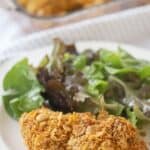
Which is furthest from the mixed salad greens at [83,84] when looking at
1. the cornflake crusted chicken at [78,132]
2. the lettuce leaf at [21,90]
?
the cornflake crusted chicken at [78,132]

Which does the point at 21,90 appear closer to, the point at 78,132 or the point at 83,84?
the point at 83,84

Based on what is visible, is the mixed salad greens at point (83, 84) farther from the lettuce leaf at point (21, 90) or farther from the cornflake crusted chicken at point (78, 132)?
the cornflake crusted chicken at point (78, 132)

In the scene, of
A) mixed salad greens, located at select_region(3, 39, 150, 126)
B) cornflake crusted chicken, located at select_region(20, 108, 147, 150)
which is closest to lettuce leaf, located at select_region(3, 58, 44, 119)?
mixed salad greens, located at select_region(3, 39, 150, 126)

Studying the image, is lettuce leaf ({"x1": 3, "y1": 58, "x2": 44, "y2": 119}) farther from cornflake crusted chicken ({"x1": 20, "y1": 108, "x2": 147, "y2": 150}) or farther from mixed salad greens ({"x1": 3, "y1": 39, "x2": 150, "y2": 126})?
cornflake crusted chicken ({"x1": 20, "y1": 108, "x2": 147, "y2": 150})

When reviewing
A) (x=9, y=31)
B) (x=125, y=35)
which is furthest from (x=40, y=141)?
(x=9, y=31)

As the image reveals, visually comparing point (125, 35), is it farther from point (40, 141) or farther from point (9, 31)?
point (40, 141)

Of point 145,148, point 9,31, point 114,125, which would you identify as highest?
point 9,31
